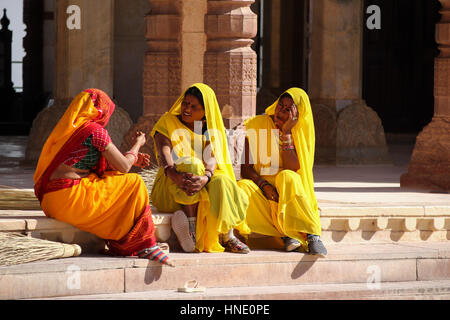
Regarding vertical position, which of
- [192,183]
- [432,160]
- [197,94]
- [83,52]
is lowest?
[432,160]

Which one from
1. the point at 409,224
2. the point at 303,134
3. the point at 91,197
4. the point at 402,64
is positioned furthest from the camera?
the point at 402,64

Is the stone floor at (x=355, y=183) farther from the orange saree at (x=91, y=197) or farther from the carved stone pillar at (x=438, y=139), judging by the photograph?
the orange saree at (x=91, y=197)

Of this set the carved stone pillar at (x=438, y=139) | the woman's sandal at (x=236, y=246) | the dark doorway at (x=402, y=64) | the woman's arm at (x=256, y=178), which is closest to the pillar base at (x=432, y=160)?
the carved stone pillar at (x=438, y=139)

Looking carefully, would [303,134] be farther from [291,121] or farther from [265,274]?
[265,274]

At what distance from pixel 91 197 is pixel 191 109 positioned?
99cm

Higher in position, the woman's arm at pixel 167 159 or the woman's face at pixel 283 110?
A: the woman's face at pixel 283 110

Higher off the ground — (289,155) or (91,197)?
(289,155)

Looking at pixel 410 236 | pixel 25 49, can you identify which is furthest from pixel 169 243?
pixel 25 49

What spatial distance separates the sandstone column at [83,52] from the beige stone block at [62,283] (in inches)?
191

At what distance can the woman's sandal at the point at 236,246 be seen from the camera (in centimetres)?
628

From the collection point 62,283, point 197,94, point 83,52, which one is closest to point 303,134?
point 197,94

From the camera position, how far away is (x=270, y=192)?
260 inches

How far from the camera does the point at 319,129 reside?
11.9 m

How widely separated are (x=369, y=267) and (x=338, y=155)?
5.35m
